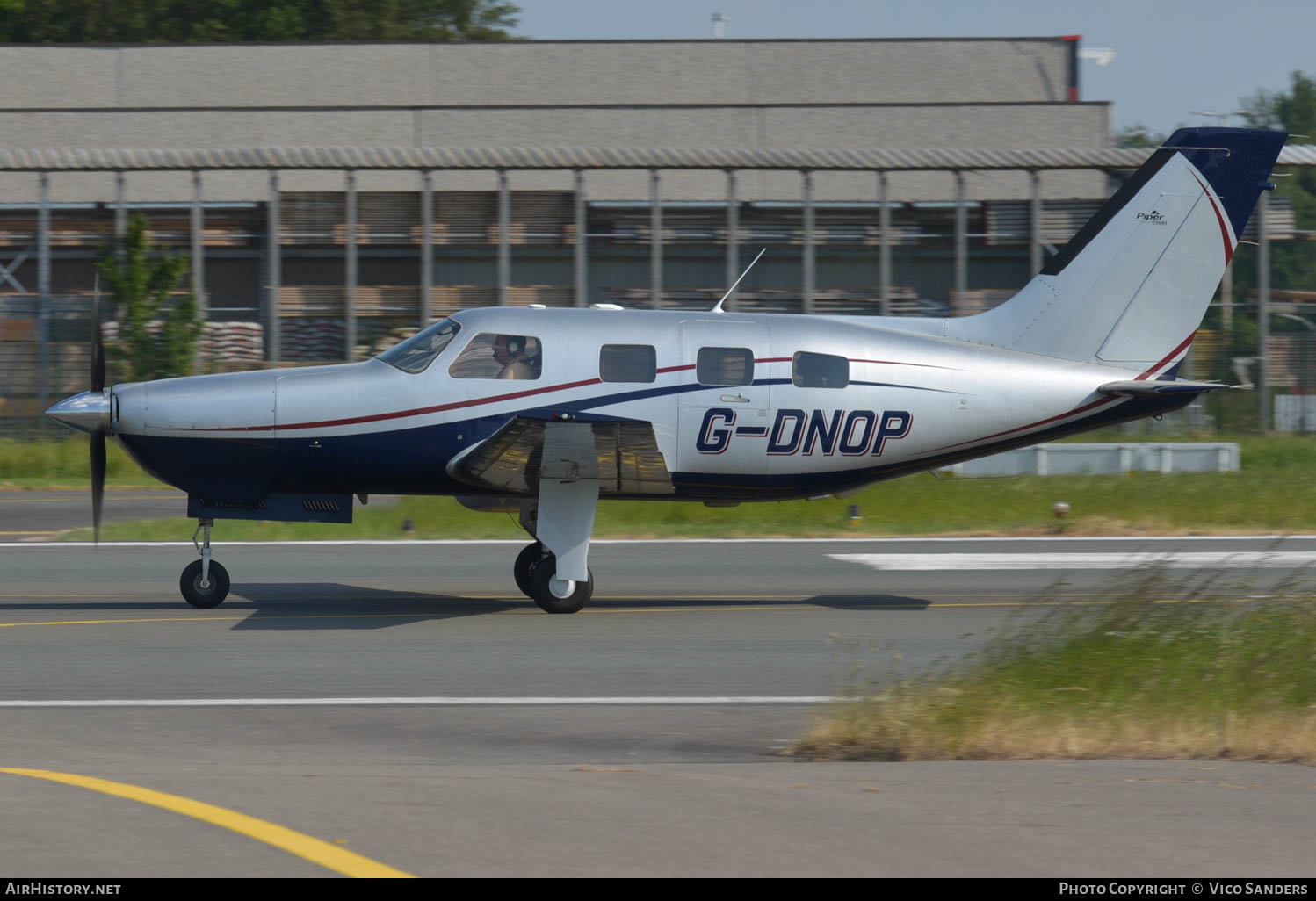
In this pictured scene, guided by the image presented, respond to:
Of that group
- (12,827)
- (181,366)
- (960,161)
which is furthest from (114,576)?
(960,161)

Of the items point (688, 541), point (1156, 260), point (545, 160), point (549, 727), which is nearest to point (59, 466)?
point (545, 160)

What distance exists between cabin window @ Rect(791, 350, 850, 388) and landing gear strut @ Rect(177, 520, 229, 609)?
549 centimetres

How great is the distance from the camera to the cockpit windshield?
Result: 41.7 ft

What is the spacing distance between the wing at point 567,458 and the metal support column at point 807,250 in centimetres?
2313

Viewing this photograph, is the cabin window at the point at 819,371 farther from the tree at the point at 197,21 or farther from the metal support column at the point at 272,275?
the tree at the point at 197,21

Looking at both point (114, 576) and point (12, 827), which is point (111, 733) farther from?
point (114, 576)

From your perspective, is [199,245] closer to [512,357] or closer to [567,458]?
[512,357]

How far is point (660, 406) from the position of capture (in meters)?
12.8

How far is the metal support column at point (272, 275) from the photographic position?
3491 centimetres

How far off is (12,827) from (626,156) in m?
32.3

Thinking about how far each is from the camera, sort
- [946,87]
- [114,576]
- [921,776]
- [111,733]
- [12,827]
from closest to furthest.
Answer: [12,827] → [921,776] → [111,733] → [114,576] → [946,87]

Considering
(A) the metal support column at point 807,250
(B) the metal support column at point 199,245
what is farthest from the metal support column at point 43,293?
(A) the metal support column at point 807,250

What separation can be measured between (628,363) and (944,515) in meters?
9.04
